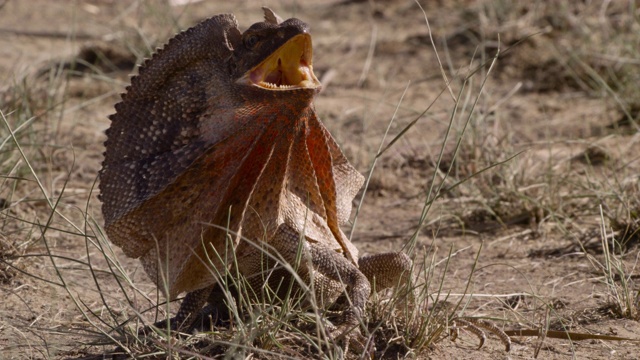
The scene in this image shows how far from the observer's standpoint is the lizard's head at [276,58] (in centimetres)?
332

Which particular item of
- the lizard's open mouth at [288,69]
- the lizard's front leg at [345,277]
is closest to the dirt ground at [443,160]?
the lizard's front leg at [345,277]

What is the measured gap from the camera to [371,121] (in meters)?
7.20

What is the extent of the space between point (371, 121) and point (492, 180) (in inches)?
68.1

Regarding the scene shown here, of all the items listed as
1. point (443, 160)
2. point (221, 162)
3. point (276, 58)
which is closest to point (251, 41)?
point (276, 58)

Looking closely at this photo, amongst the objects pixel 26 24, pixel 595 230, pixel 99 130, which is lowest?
pixel 595 230

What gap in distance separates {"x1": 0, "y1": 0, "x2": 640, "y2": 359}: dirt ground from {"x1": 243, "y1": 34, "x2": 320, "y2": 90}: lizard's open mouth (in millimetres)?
463

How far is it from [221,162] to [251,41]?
1.43 feet

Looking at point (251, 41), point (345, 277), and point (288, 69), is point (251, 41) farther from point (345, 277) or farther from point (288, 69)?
point (345, 277)

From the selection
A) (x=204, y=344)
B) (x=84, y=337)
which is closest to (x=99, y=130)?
(x=84, y=337)

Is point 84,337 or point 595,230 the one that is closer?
point 84,337

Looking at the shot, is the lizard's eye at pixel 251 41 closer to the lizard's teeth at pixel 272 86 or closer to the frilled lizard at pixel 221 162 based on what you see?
the frilled lizard at pixel 221 162

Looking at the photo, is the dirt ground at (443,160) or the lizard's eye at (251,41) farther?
the dirt ground at (443,160)

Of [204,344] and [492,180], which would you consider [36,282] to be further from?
[492,180]

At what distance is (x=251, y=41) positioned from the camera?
3.46 meters
